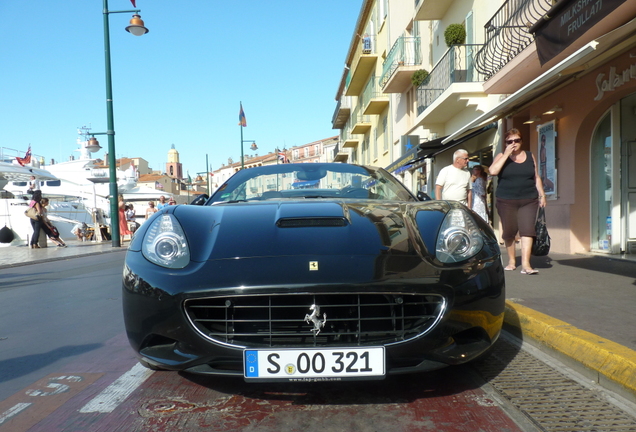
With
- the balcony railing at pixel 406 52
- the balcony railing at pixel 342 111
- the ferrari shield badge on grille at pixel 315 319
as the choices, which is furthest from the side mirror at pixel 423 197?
the balcony railing at pixel 342 111

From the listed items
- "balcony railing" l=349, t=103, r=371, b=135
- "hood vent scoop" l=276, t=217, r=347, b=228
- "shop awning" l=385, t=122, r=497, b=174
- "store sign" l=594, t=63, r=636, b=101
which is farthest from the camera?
"balcony railing" l=349, t=103, r=371, b=135

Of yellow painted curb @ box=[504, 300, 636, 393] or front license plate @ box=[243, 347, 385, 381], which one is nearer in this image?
front license plate @ box=[243, 347, 385, 381]

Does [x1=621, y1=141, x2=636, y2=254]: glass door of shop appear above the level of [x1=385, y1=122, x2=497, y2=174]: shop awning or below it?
below

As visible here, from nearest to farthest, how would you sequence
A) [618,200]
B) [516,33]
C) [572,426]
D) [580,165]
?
[572,426] < [618,200] < [580,165] < [516,33]

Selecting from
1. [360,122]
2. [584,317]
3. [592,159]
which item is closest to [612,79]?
[592,159]

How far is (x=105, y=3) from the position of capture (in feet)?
53.0

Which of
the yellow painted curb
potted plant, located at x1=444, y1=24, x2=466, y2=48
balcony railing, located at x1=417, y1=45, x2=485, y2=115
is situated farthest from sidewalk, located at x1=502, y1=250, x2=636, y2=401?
potted plant, located at x1=444, y1=24, x2=466, y2=48

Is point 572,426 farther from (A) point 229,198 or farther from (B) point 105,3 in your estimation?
(B) point 105,3

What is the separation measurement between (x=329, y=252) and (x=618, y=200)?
23.4 ft

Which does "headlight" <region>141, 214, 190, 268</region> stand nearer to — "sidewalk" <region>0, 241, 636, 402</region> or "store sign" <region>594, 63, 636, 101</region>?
"sidewalk" <region>0, 241, 636, 402</region>

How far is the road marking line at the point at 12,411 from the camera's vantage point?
244cm

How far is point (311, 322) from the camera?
92.7 inches

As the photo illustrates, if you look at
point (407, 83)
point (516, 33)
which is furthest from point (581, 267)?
point (407, 83)

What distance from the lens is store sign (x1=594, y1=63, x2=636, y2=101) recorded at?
7.21m
